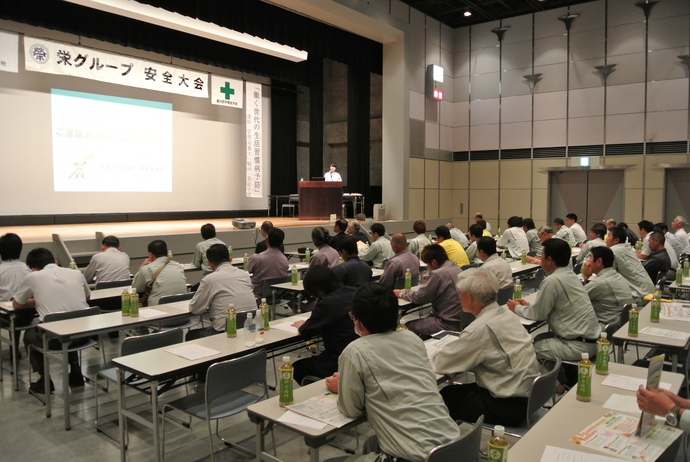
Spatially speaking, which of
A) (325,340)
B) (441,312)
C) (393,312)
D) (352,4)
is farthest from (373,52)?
(393,312)

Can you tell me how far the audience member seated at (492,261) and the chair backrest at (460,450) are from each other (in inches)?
127

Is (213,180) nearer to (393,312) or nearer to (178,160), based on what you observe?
(178,160)

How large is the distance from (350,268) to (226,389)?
2.22 m

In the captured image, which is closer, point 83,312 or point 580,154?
point 83,312

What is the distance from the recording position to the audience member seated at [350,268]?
492 cm

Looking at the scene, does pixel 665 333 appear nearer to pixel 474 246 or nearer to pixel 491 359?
pixel 491 359

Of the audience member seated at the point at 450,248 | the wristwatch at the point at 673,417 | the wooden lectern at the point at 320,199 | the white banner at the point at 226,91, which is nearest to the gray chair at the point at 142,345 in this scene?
the wristwatch at the point at 673,417

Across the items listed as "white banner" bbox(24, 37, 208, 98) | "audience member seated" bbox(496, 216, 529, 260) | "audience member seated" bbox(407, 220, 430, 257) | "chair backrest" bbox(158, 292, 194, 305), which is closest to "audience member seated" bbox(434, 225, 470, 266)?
"audience member seated" bbox(407, 220, 430, 257)

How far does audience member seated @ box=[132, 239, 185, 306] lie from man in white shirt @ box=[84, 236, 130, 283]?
0.87m

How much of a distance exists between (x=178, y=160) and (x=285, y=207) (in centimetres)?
363

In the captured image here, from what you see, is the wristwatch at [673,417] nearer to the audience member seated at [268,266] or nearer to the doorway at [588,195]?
the audience member seated at [268,266]

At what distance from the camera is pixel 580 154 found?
518 inches

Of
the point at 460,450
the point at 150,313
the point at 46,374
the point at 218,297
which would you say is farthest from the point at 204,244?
the point at 460,450

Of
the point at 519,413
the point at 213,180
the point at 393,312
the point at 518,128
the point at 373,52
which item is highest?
the point at 373,52
